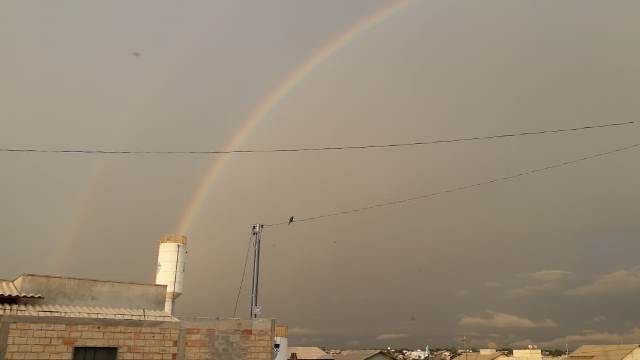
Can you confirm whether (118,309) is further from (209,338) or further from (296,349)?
(296,349)

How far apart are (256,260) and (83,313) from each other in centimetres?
931

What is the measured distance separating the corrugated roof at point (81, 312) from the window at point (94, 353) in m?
1.19

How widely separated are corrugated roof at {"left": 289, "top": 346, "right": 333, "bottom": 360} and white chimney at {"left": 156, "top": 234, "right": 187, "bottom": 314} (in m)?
37.8

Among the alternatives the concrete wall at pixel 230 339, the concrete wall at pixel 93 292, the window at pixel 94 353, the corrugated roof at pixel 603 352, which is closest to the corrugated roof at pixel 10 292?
the concrete wall at pixel 93 292

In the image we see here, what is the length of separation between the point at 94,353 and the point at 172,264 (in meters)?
9.57

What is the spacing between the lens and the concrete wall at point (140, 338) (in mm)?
17016

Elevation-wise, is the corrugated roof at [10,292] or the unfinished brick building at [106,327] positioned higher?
the corrugated roof at [10,292]

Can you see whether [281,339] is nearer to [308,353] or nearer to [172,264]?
[172,264]

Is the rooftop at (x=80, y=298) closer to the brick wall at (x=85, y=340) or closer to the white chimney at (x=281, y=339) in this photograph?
the brick wall at (x=85, y=340)

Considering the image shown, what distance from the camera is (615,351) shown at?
58.0 meters

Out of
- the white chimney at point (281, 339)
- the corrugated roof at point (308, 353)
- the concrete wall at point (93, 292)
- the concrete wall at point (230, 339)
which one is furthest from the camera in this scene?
the corrugated roof at point (308, 353)

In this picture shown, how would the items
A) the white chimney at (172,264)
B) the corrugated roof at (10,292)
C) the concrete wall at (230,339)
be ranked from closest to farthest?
the corrugated roof at (10,292) → the concrete wall at (230,339) → the white chimney at (172,264)

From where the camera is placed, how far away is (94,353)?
59.1 feet

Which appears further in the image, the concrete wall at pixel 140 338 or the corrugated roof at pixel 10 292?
the corrugated roof at pixel 10 292
